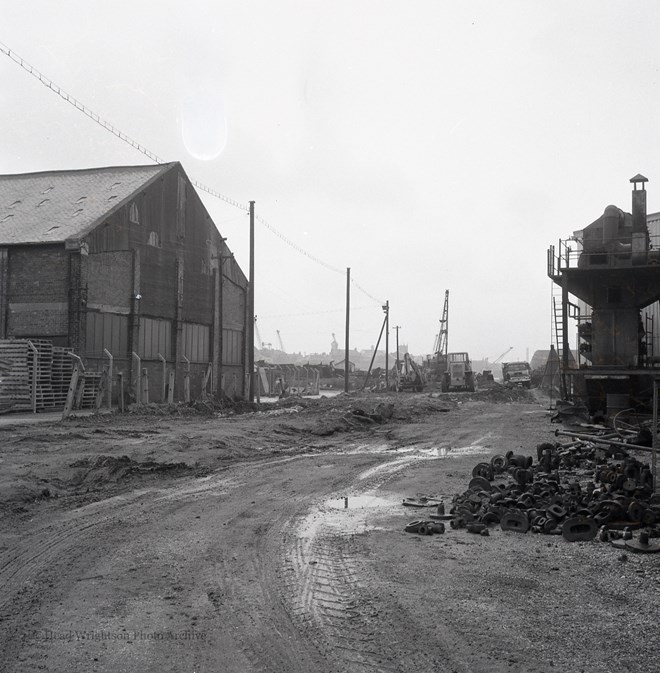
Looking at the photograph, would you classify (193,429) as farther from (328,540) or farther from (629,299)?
(629,299)

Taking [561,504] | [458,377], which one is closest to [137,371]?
[561,504]

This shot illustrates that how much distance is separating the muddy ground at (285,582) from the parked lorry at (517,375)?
48.1 metres

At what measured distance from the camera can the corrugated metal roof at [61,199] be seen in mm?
27188

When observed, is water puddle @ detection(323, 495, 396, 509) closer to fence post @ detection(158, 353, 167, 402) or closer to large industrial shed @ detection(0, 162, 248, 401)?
large industrial shed @ detection(0, 162, 248, 401)

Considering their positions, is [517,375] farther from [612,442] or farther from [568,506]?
[568,506]

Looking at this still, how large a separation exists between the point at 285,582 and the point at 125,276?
2553 cm

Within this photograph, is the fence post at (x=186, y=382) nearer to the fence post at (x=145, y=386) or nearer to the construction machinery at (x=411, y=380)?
the fence post at (x=145, y=386)

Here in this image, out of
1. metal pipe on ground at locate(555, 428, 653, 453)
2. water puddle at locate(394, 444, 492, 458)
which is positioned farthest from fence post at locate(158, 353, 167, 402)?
metal pipe on ground at locate(555, 428, 653, 453)

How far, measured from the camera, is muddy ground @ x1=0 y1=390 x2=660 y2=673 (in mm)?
4094

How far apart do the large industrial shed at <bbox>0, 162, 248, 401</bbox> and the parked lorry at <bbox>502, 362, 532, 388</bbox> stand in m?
27.8

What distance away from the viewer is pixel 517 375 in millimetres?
59719

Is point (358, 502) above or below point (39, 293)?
below

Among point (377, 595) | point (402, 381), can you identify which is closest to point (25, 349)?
point (377, 595)

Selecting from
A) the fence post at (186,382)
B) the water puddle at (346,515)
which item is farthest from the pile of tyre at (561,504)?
the fence post at (186,382)
